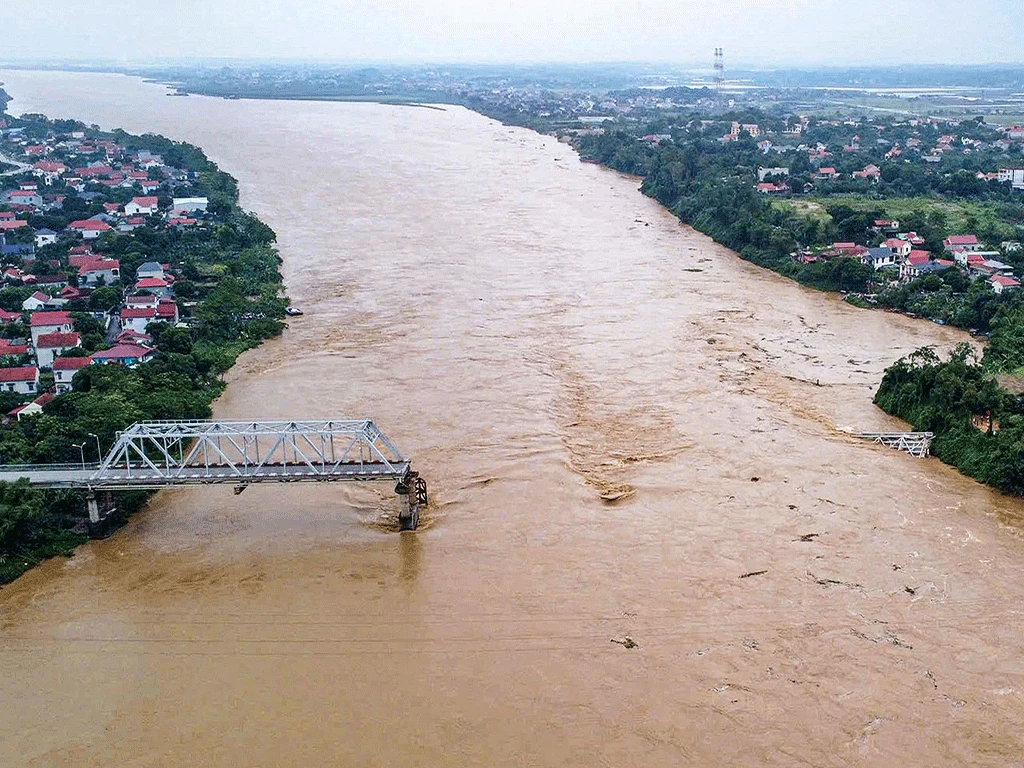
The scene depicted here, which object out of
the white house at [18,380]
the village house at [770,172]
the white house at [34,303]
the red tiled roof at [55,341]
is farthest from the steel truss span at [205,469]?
the village house at [770,172]

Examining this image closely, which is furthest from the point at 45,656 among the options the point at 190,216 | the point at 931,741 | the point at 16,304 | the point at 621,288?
the point at 190,216

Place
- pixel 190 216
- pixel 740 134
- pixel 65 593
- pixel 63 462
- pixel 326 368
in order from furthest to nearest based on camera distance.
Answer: pixel 740 134, pixel 190 216, pixel 326 368, pixel 63 462, pixel 65 593

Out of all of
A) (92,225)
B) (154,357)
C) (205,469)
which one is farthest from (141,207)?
(205,469)

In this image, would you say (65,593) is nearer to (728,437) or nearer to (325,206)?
(728,437)

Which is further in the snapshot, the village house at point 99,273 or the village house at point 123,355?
the village house at point 99,273

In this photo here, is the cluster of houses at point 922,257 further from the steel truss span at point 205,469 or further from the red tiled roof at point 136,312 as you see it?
the red tiled roof at point 136,312
